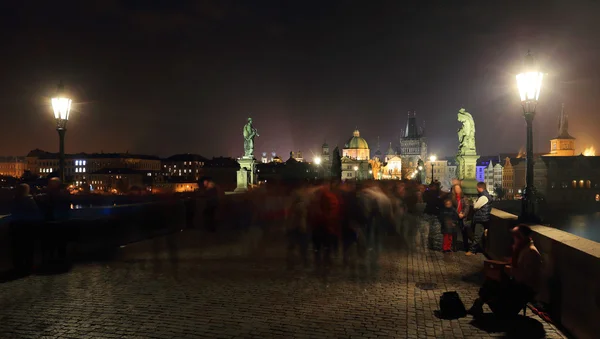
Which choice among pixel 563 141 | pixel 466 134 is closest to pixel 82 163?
pixel 563 141

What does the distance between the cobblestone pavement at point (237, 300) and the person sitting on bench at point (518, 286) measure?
335 millimetres

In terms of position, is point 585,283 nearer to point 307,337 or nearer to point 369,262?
point 307,337

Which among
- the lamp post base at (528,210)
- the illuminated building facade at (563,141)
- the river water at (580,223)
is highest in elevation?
the illuminated building facade at (563,141)

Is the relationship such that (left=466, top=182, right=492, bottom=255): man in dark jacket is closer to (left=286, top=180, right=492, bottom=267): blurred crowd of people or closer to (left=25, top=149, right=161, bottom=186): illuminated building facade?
(left=286, top=180, right=492, bottom=267): blurred crowd of people

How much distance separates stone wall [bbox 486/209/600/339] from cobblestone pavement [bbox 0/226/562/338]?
0.39m

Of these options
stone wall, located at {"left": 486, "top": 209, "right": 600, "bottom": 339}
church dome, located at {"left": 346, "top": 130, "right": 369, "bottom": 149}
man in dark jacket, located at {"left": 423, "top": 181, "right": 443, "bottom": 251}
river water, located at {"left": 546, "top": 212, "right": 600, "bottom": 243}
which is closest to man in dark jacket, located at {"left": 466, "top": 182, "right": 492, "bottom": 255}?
man in dark jacket, located at {"left": 423, "top": 181, "right": 443, "bottom": 251}

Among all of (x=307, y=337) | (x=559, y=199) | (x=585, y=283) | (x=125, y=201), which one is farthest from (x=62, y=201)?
(x=559, y=199)

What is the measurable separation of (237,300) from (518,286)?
4391 millimetres

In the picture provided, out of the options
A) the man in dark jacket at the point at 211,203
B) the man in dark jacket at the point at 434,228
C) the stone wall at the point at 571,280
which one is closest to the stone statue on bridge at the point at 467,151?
the man in dark jacket at the point at 434,228

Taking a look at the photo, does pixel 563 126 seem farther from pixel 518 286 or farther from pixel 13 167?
pixel 13 167

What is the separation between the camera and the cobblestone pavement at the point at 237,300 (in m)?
6.69

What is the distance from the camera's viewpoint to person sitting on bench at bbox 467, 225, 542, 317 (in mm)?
7152

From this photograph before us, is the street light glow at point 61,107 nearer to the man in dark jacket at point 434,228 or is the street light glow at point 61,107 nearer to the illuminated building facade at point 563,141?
the man in dark jacket at point 434,228

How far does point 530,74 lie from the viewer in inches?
468
